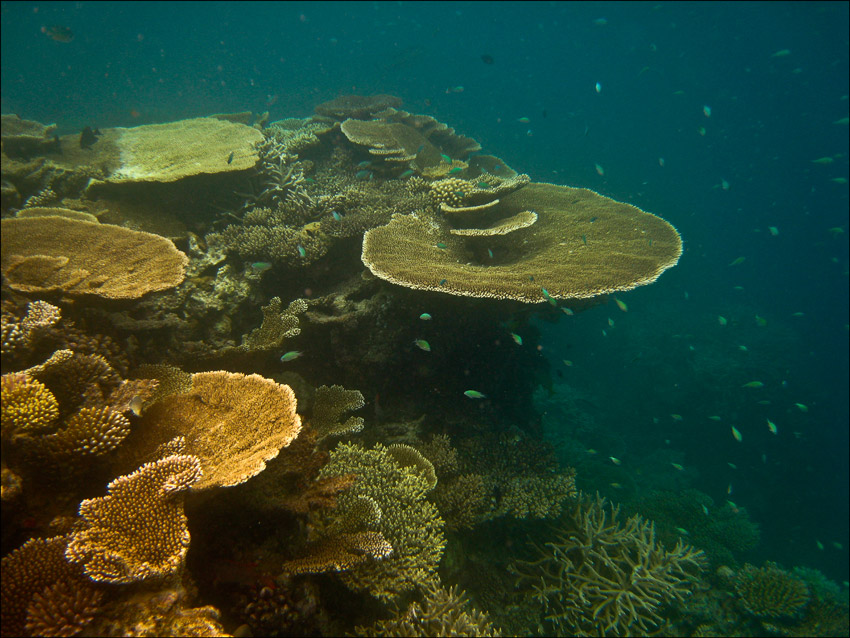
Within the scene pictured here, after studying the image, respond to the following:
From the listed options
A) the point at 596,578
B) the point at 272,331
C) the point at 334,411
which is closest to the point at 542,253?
the point at 334,411

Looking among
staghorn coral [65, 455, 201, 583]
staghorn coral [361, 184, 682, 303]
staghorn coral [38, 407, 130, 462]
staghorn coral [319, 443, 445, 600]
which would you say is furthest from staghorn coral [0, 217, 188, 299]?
staghorn coral [319, 443, 445, 600]

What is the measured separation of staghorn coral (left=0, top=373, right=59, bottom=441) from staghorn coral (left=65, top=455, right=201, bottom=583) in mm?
611

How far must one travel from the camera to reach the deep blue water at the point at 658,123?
16.1 m

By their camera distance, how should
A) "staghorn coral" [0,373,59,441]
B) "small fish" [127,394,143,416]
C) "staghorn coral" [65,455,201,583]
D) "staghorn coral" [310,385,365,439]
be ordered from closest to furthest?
"staghorn coral" [65,455,201,583] < "staghorn coral" [0,373,59,441] < "small fish" [127,394,143,416] < "staghorn coral" [310,385,365,439]

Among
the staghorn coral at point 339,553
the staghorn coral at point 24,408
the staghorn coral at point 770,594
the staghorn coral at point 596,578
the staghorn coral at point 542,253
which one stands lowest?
the staghorn coral at point 770,594

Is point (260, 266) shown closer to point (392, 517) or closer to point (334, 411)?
point (334, 411)

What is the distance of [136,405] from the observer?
8.63 feet

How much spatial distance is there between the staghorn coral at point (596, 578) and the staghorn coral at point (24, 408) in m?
5.08

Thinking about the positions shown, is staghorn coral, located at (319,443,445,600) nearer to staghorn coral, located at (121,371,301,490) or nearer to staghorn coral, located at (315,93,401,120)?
staghorn coral, located at (121,371,301,490)

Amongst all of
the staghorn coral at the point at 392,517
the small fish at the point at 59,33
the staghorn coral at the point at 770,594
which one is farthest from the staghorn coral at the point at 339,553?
the small fish at the point at 59,33

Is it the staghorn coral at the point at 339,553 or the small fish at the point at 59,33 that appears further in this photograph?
the small fish at the point at 59,33

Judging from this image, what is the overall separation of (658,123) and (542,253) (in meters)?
79.6

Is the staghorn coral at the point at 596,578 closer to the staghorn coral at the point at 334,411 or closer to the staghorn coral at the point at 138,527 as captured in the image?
the staghorn coral at the point at 334,411

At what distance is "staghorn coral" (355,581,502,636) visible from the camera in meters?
2.87
